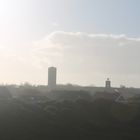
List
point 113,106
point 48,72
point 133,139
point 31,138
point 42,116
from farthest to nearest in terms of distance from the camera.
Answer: point 48,72, point 113,106, point 42,116, point 133,139, point 31,138

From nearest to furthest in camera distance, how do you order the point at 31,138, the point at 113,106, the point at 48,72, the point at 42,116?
the point at 31,138 < the point at 42,116 < the point at 113,106 < the point at 48,72

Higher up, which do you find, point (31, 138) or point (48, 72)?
point (48, 72)

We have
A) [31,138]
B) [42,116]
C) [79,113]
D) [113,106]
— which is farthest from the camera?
[113,106]

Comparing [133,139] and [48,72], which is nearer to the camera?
[133,139]

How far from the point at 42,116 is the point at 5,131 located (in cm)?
614

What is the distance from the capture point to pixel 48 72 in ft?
327

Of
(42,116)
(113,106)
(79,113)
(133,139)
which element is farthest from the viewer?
(113,106)

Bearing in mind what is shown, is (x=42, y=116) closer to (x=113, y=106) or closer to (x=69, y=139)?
(x=69, y=139)

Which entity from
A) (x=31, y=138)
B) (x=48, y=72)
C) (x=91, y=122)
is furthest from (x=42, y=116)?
(x=48, y=72)

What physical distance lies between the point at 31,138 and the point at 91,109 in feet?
42.4

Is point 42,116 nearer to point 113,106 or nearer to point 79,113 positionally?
point 79,113

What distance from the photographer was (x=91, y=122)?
39.9 metres

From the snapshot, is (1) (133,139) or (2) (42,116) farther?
(2) (42,116)

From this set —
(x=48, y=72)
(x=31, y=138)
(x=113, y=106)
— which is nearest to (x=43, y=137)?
(x=31, y=138)
